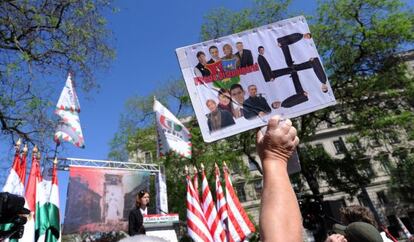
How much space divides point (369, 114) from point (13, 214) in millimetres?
17417

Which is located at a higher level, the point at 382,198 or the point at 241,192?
the point at 241,192

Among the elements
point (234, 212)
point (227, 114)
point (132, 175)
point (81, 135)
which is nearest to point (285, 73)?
point (227, 114)

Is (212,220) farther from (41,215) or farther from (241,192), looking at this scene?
(241,192)

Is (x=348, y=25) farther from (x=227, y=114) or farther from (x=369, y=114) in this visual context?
(x=227, y=114)

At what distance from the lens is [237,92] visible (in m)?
2.44

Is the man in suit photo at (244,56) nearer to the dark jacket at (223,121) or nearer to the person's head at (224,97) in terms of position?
the person's head at (224,97)

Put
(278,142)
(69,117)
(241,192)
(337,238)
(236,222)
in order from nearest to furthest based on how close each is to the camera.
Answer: (278,142) < (337,238) < (236,222) < (69,117) < (241,192)

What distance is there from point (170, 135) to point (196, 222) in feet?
11.9

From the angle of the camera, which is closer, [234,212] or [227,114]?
[227,114]

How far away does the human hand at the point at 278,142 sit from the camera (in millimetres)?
1203

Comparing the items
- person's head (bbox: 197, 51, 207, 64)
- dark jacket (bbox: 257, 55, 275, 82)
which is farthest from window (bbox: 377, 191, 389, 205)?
person's head (bbox: 197, 51, 207, 64)

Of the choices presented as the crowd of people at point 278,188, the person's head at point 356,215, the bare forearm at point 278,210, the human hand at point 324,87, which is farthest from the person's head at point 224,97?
the person's head at point 356,215

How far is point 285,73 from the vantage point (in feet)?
7.91

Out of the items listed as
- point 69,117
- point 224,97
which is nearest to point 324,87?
point 224,97
